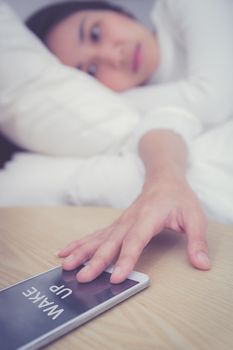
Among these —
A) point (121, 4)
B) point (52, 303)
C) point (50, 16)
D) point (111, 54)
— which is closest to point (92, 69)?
point (111, 54)

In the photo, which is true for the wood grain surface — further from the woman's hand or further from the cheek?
the cheek

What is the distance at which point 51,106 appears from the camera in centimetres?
87

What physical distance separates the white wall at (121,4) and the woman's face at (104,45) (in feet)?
1.02

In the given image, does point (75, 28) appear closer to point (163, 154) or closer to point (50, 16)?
point (50, 16)

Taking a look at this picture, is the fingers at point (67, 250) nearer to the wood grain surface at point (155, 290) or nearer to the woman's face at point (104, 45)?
the wood grain surface at point (155, 290)

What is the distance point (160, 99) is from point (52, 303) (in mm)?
873

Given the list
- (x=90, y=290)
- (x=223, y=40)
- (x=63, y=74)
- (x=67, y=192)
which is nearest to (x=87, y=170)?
(x=67, y=192)

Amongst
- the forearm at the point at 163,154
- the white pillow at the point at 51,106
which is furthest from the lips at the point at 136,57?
the forearm at the point at 163,154

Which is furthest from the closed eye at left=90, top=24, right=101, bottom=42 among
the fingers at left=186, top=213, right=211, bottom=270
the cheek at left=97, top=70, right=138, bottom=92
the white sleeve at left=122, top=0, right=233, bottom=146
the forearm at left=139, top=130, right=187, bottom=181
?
the fingers at left=186, top=213, right=211, bottom=270

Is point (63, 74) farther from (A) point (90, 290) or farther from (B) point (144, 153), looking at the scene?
(A) point (90, 290)

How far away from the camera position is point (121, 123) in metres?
0.90

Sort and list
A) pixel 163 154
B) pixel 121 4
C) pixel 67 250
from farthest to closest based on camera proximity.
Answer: pixel 121 4, pixel 163 154, pixel 67 250

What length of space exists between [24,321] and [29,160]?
2.12ft

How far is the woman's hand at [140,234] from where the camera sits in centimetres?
38
